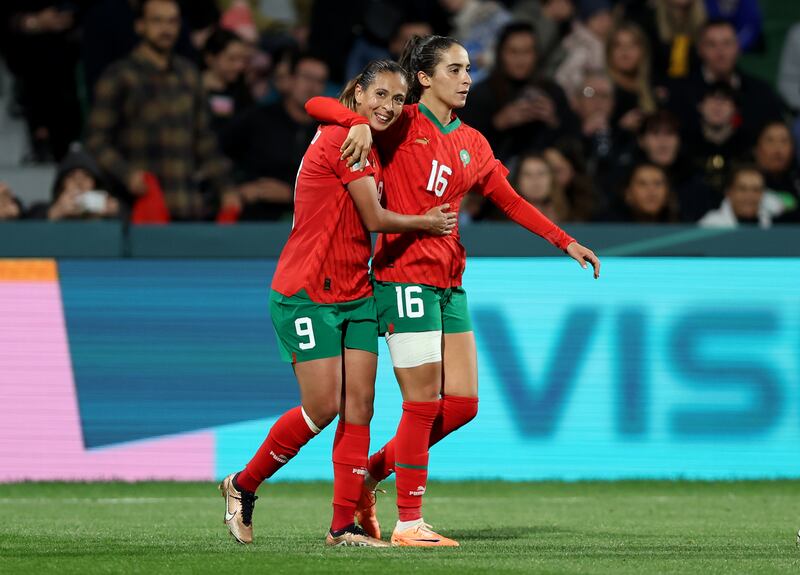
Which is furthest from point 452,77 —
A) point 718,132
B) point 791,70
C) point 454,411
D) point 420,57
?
point 791,70

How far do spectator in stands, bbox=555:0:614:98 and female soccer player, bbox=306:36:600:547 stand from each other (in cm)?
670

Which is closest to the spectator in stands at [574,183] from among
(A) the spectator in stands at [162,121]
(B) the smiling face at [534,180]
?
(B) the smiling face at [534,180]

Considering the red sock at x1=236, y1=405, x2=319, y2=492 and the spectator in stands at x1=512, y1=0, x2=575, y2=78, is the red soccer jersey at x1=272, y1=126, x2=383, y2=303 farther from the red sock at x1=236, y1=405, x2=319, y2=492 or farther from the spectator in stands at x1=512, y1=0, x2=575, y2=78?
the spectator in stands at x1=512, y1=0, x2=575, y2=78

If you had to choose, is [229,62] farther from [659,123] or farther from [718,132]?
[718,132]

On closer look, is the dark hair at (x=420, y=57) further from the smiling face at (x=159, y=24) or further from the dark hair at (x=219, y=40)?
the dark hair at (x=219, y=40)

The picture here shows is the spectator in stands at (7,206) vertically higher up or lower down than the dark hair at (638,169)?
lower down

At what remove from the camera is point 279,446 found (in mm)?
6523

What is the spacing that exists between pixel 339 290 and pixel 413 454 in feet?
2.63

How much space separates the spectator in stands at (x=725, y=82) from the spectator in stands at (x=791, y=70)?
0.90 metres

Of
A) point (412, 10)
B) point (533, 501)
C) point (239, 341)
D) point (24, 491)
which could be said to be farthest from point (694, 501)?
point (412, 10)

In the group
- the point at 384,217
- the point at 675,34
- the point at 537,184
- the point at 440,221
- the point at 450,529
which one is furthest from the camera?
the point at 675,34

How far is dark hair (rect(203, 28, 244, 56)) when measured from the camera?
12.9 m

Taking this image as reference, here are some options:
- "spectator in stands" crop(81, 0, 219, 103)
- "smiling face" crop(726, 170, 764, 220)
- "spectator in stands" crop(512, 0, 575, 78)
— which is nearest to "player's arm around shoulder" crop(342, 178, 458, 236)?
"smiling face" crop(726, 170, 764, 220)

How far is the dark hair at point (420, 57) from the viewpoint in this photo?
21.9 feet
